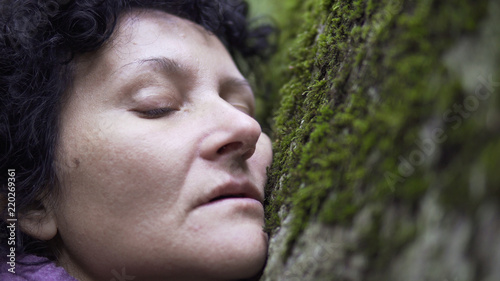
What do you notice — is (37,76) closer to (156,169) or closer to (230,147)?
(156,169)

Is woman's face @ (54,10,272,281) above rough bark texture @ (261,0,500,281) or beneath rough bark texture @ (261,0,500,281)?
beneath

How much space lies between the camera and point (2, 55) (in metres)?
1.62

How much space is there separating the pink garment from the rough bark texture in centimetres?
79

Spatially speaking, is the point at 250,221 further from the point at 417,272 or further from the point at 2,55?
the point at 2,55

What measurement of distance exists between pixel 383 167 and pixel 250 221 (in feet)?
1.66

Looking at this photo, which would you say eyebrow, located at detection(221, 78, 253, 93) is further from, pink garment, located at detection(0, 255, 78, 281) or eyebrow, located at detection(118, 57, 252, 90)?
pink garment, located at detection(0, 255, 78, 281)

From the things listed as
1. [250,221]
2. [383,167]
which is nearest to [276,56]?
[250,221]

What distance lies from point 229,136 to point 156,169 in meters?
0.25

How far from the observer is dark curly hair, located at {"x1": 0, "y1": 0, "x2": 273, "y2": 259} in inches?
59.6

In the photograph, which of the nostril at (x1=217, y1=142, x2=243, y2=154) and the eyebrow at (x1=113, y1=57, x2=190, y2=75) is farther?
the eyebrow at (x1=113, y1=57, x2=190, y2=75)

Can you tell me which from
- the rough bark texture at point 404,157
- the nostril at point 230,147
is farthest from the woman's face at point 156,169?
the rough bark texture at point 404,157

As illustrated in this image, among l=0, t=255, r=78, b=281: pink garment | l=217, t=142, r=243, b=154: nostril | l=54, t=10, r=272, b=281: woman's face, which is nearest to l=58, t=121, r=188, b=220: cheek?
l=54, t=10, r=272, b=281: woman's face

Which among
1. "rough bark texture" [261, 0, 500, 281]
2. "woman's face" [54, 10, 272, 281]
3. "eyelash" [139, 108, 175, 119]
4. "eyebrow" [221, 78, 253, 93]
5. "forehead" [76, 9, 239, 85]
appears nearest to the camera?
"rough bark texture" [261, 0, 500, 281]

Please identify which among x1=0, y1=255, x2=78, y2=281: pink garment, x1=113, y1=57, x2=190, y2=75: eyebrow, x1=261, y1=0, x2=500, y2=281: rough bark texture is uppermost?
x1=261, y1=0, x2=500, y2=281: rough bark texture
